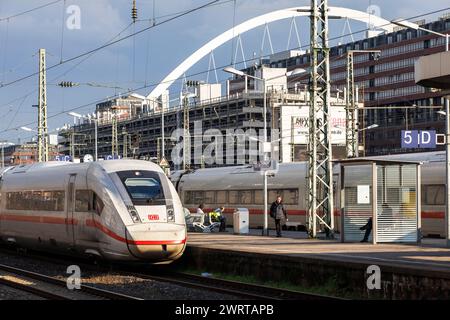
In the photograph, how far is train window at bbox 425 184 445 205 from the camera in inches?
1188

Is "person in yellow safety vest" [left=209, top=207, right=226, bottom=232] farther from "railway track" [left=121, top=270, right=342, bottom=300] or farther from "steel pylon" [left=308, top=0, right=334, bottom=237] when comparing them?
"railway track" [left=121, top=270, right=342, bottom=300]

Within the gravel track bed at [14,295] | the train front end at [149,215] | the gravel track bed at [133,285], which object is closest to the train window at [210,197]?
the gravel track bed at [133,285]

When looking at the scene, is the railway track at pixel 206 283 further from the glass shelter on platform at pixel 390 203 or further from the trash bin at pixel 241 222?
the trash bin at pixel 241 222

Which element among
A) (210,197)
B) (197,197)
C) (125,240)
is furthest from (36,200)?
(197,197)

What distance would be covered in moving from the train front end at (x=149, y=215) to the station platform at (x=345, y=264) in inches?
72.3

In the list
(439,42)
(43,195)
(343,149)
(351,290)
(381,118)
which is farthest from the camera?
(381,118)

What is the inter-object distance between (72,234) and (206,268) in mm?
3982

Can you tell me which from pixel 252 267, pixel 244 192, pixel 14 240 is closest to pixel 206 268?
pixel 252 267

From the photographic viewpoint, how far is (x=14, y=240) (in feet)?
91.7

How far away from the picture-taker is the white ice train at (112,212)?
19.5 metres

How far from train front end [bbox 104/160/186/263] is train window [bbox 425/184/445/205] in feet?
44.4

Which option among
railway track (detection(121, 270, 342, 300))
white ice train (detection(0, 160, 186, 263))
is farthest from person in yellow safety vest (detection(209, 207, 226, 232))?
railway track (detection(121, 270, 342, 300))

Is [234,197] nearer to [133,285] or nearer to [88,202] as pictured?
[88,202]
